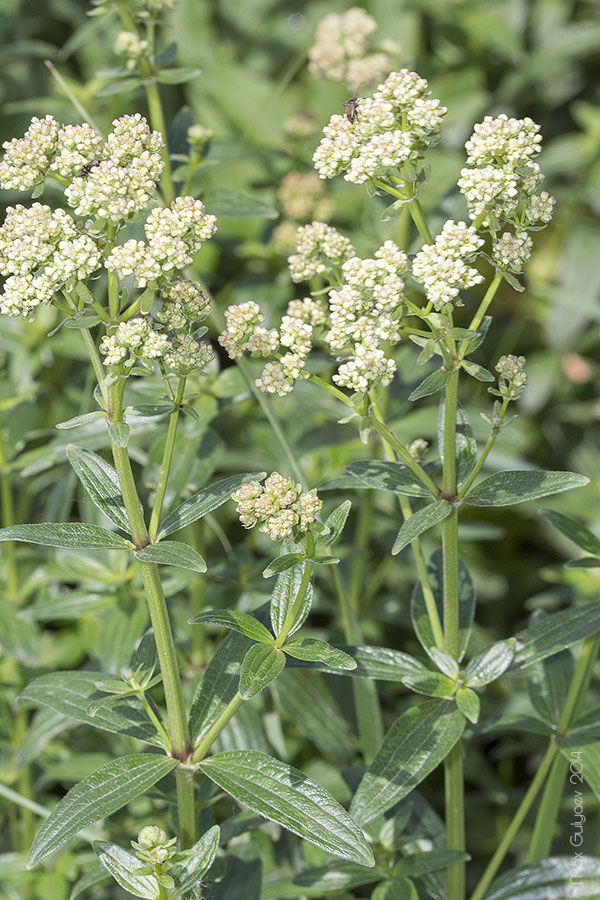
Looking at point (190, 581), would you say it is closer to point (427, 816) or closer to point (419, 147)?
point (427, 816)

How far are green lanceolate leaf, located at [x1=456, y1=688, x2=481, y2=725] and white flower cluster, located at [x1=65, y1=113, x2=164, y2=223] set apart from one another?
1.04 meters

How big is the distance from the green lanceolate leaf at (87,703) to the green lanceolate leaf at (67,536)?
28 centimetres

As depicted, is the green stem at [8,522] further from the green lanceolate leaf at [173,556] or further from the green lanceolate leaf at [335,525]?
the green lanceolate leaf at [335,525]

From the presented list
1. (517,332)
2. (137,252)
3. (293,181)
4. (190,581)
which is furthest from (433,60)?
(137,252)

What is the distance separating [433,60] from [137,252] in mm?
3416

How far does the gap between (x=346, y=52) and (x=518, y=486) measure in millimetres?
1905

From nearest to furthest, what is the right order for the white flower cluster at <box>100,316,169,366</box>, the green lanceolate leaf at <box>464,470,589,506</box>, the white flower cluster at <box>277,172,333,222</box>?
the white flower cluster at <box>100,316,169,366</box> → the green lanceolate leaf at <box>464,470,589,506</box> → the white flower cluster at <box>277,172,333,222</box>

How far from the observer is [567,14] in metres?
4.66

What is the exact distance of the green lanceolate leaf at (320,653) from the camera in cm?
158

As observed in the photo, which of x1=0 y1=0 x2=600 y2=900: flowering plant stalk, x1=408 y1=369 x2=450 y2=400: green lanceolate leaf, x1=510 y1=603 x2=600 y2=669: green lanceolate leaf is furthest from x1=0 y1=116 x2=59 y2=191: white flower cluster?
x1=510 y1=603 x2=600 y2=669: green lanceolate leaf

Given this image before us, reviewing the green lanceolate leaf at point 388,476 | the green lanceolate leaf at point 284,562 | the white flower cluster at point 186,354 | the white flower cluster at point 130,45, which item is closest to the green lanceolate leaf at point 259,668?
the green lanceolate leaf at point 284,562

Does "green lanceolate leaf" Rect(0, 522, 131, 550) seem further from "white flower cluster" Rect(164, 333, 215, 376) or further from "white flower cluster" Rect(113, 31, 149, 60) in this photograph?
"white flower cluster" Rect(113, 31, 149, 60)

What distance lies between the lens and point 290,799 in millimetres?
1650

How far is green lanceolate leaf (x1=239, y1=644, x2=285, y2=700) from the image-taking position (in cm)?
155
